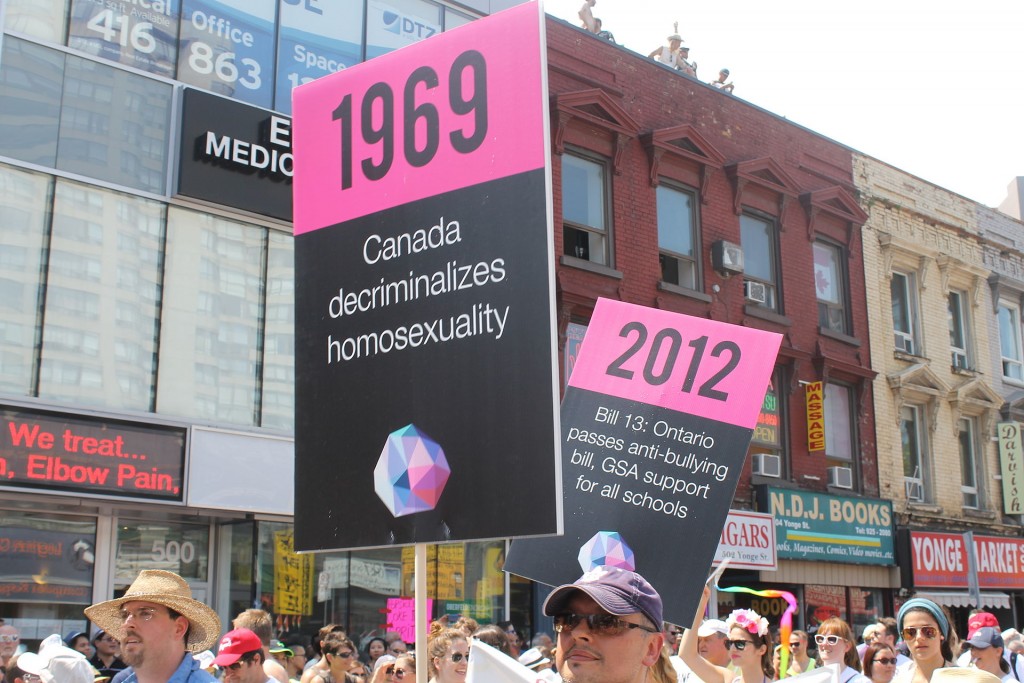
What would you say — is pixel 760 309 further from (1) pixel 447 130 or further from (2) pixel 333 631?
(1) pixel 447 130

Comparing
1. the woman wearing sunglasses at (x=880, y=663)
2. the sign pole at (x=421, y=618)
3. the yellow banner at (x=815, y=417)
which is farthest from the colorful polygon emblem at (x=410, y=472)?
the yellow banner at (x=815, y=417)

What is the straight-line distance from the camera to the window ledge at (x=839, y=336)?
2259 centimetres

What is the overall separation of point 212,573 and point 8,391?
11.4ft

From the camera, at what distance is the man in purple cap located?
9.71ft

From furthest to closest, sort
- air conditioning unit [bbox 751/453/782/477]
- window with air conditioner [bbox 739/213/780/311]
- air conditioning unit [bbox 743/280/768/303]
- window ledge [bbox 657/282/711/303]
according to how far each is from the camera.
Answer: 1. window with air conditioner [bbox 739/213/780/311]
2. air conditioning unit [bbox 743/280/768/303]
3. air conditioning unit [bbox 751/453/782/477]
4. window ledge [bbox 657/282/711/303]

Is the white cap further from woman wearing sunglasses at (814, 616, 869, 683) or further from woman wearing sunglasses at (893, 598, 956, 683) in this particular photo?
woman wearing sunglasses at (893, 598, 956, 683)

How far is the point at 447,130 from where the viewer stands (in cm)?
477

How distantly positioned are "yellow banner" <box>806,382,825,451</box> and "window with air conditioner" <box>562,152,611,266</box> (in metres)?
5.03

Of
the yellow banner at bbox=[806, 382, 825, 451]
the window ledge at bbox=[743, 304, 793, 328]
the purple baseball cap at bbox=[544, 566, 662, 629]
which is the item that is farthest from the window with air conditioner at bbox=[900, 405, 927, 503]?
the purple baseball cap at bbox=[544, 566, 662, 629]

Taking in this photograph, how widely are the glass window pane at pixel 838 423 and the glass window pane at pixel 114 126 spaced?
1315 cm

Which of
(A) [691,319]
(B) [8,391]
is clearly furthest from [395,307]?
(B) [8,391]

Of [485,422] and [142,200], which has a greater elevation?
[142,200]

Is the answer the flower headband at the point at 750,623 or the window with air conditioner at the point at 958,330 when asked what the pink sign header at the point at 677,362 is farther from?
the window with air conditioner at the point at 958,330

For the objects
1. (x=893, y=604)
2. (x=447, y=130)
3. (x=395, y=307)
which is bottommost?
(x=893, y=604)
